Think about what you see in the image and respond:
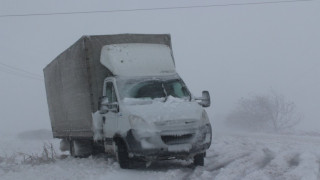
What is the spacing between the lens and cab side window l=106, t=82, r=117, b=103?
10906mm

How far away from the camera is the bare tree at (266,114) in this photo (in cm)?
5325

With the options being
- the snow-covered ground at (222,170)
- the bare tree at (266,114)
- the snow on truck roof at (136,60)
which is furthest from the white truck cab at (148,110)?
Result: the bare tree at (266,114)

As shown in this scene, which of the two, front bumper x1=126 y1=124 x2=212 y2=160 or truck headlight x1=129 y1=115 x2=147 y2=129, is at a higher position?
truck headlight x1=129 y1=115 x2=147 y2=129

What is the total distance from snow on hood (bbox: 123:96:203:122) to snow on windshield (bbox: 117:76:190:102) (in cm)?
22

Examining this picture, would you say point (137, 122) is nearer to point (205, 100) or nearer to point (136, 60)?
point (205, 100)

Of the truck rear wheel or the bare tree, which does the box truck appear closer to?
the truck rear wheel

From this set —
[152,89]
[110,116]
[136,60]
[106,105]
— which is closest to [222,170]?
[152,89]

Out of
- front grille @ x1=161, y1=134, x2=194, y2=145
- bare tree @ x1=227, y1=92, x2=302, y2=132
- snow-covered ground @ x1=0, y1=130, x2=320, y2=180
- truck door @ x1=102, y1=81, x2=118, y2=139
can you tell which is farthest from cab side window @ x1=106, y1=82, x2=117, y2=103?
bare tree @ x1=227, y1=92, x2=302, y2=132

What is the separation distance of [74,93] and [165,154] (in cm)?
458

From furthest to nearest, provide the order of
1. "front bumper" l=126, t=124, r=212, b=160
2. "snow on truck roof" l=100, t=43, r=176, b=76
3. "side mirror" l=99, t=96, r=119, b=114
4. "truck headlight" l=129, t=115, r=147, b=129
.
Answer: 1. "snow on truck roof" l=100, t=43, r=176, b=76
2. "side mirror" l=99, t=96, r=119, b=114
3. "truck headlight" l=129, t=115, r=147, b=129
4. "front bumper" l=126, t=124, r=212, b=160

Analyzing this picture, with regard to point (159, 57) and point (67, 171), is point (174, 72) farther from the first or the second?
point (67, 171)

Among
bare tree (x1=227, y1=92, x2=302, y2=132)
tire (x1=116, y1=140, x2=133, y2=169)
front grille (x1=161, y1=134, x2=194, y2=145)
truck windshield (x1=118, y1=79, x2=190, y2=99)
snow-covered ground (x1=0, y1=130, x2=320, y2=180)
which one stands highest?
truck windshield (x1=118, y1=79, x2=190, y2=99)

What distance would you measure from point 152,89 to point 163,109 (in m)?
1.06

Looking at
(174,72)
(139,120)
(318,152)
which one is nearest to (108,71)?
(174,72)
